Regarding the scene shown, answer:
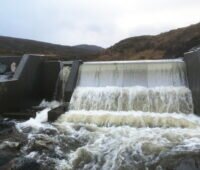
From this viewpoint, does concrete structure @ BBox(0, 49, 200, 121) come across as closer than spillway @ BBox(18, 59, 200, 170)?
No

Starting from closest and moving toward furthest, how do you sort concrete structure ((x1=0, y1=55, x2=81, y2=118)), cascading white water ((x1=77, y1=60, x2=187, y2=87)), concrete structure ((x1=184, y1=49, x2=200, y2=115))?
concrete structure ((x1=184, y1=49, x2=200, y2=115)) < cascading white water ((x1=77, y1=60, x2=187, y2=87)) < concrete structure ((x1=0, y1=55, x2=81, y2=118))

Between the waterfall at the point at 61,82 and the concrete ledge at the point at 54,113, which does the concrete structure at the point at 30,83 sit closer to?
the waterfall at the point at 61,82

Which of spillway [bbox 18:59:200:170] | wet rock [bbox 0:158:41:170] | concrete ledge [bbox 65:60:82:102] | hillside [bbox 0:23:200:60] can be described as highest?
hillside [bbox 0:23:200:60]

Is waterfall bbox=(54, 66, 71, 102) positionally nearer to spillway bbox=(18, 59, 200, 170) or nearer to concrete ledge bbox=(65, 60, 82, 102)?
concrete ledge bbox=(65, 60, 82, 102)

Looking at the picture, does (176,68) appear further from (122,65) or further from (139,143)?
(139,143)

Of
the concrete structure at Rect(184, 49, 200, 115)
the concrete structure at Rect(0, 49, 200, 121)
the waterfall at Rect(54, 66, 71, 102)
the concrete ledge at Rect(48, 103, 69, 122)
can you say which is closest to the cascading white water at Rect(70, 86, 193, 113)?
the concrete structure at Rect(184, 49, 200, 115)

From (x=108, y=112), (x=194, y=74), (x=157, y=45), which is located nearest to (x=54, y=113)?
(x=108, y=112)

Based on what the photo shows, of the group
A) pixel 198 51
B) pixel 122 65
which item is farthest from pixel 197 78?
pixel 122 65

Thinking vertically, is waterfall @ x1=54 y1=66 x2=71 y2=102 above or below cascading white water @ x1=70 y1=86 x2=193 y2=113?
above

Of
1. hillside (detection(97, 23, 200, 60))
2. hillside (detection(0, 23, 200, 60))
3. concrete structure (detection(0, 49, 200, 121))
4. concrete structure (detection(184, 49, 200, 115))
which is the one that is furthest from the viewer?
hillside (detection(0, 23, 200, 60))
